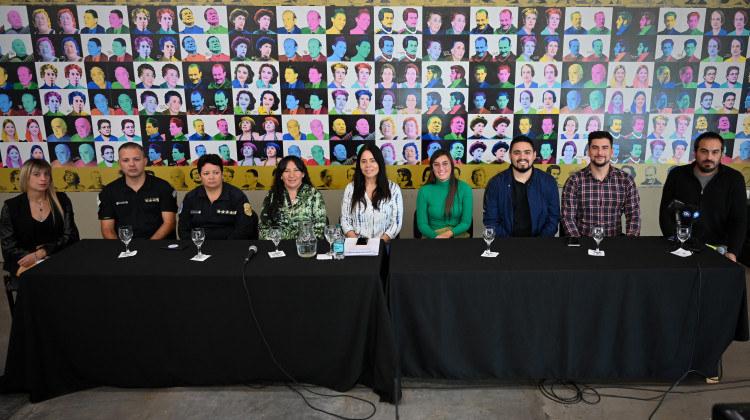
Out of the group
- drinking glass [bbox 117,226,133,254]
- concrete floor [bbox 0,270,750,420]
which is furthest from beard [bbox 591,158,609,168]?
drinking glass [bbox 117,226,133,254]

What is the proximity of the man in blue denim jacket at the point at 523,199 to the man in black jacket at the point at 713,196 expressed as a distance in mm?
769

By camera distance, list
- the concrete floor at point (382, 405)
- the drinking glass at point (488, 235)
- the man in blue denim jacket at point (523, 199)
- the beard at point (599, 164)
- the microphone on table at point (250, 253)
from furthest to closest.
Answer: the man in blue denim jacket at point (523, 199), the beard at point (599, 164), the drinking glass at point (488, 235), the microphone on table at point (250, 253), the concrete floor at point (382, 405)

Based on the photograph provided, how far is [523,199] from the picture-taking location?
340cm

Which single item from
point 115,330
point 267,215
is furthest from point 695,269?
point 115,330

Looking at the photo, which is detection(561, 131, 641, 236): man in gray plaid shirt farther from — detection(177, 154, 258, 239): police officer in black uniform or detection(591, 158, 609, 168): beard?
detection(177, 154, 258, 239): police officer in black uniform

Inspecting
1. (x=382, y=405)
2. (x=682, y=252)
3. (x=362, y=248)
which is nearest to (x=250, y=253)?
(x=362, y=248)

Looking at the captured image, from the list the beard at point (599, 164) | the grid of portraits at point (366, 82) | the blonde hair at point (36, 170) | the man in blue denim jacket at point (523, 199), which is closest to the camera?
the blonde hair at point (36, 170)

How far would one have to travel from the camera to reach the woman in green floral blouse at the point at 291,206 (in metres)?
3.46

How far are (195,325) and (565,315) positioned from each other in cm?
190

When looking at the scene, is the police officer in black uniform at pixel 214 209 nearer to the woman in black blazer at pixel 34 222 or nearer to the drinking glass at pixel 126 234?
the drinking glass at pixel 126 234

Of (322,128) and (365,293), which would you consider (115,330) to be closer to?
(365,293)

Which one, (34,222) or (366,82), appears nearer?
(34,222)

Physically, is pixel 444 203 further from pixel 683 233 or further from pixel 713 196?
pixel 713 196

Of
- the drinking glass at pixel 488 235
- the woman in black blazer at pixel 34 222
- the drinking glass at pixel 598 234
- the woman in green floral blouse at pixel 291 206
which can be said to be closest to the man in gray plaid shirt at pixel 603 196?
the drinking glass at pixel 598 234
